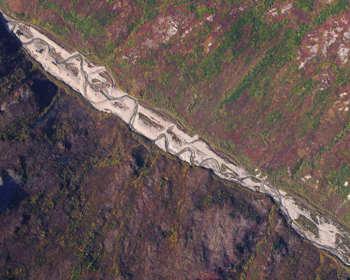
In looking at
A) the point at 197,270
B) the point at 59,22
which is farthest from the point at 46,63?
the point at 197,270

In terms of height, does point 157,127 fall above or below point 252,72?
below

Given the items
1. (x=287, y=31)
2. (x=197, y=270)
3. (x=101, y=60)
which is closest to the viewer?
(x=197, y=270)

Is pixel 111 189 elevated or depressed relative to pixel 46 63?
depressed

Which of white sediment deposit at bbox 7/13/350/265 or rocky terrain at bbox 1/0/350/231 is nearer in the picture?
rocky terrain at bbox 1/0/350/231

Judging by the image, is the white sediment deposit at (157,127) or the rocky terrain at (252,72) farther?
the white sediment deposit at (157,127)

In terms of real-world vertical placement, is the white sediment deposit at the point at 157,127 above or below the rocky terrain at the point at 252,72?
below

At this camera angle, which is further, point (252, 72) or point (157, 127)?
point (157, 127)

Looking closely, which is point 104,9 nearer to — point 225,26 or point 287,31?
point 225,26

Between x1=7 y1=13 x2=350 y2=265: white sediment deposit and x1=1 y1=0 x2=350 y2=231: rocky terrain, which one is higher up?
x1=1 y1=0 x2=350 y2=231: rocky terrain
